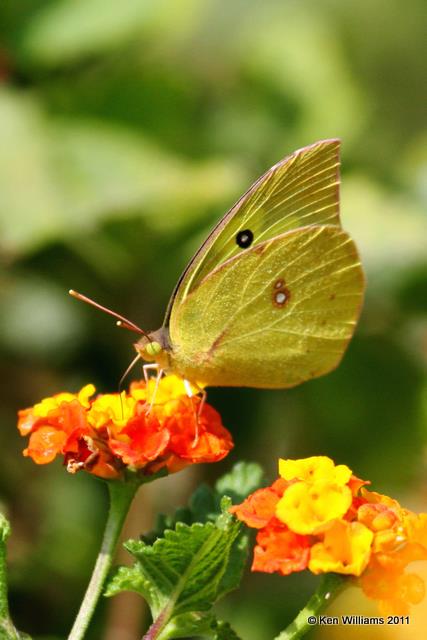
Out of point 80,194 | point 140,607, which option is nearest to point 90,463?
point 140,607

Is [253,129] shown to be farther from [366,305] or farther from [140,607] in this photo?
[140,607]

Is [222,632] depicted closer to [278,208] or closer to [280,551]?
[280,551]

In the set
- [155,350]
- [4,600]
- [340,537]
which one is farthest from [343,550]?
[155,350]

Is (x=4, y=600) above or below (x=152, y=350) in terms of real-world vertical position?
below

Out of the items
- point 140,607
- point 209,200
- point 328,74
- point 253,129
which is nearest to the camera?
point 140,607

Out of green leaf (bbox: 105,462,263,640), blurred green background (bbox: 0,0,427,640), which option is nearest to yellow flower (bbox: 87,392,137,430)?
green leaf (bbox: 105,462,263,640)

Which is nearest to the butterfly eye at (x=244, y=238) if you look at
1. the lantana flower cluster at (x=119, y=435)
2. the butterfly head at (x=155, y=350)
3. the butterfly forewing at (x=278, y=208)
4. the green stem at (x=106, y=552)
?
the butterfly forewing at (x=278, y=208)
